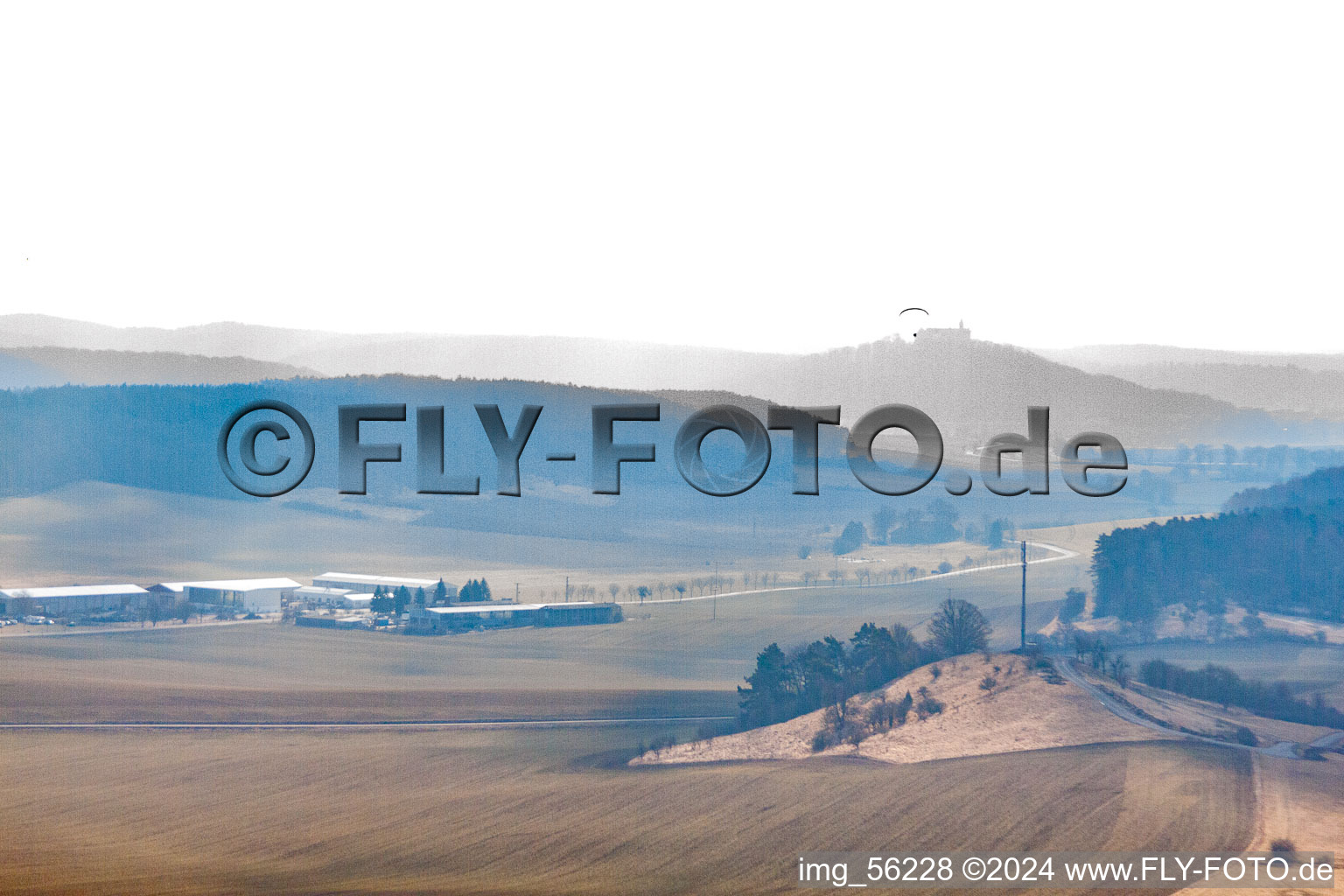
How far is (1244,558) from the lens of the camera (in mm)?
31203

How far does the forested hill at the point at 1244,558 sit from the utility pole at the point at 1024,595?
8.17 ft

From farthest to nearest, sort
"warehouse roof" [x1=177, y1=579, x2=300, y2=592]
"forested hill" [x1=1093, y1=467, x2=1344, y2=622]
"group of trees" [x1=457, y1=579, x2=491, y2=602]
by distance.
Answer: "warehouse roof" [x1=177, y1=579, x2=300, y2=592] < "group of trees" [x1=457, y1=579, x2=491, y2=602] < "forested hill" [x1=1093, y1=467, x2=1344, y2=622]

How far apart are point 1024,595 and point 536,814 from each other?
15841 mm

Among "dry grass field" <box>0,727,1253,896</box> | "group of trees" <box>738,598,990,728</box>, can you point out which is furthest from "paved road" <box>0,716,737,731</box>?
"group of trees" <box>738,598,990,728</box>

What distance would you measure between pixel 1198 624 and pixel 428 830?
24.1 metres

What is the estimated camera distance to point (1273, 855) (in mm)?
18016

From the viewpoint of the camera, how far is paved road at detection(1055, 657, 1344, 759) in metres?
23.4

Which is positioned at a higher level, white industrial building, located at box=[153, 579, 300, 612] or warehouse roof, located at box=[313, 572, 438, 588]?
warehouse roof, located at box=[313, 572, 438, 588]

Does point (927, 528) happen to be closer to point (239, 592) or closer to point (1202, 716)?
point (1202, 716)

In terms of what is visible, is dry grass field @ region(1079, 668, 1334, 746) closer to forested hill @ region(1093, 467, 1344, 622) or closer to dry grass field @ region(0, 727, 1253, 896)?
dry grass field @ region(0, 727, 1253, 896)

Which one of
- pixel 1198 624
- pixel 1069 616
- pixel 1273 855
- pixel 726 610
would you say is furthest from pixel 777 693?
pixel 1198 624

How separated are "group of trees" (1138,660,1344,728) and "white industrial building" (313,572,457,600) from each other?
22082 millimetres

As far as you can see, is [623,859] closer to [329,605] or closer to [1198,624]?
[329,605]

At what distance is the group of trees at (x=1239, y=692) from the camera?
2623 centimetres
